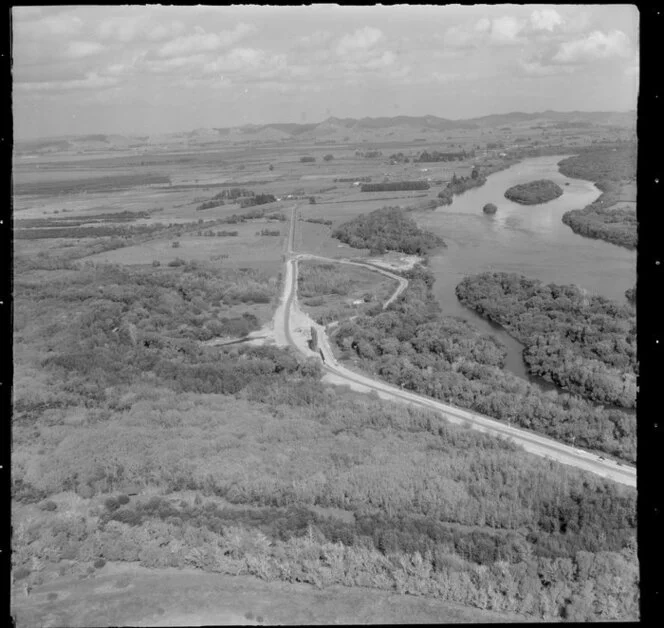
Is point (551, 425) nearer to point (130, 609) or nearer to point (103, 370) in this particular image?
point (130, 609)

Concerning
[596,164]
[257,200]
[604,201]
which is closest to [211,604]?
[604,201]

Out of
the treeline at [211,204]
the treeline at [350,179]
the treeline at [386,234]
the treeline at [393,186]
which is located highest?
the treeline at [350,179]

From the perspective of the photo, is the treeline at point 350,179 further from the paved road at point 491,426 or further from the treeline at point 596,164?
the paved road at point 491,426

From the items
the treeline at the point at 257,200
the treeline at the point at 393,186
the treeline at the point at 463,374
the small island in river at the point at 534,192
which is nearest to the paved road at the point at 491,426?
the treeline at the point at 463,374

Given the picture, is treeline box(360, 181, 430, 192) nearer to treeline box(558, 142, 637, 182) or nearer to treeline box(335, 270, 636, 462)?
treeline box(558, 142, 637, 182)

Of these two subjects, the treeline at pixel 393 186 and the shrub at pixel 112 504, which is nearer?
the shrub at pixel 112 504

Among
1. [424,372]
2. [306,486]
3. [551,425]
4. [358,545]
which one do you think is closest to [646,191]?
[358,545]

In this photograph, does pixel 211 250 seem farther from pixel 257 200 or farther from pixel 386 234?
pixel 257 200

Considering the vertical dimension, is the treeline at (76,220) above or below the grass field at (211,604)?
above
